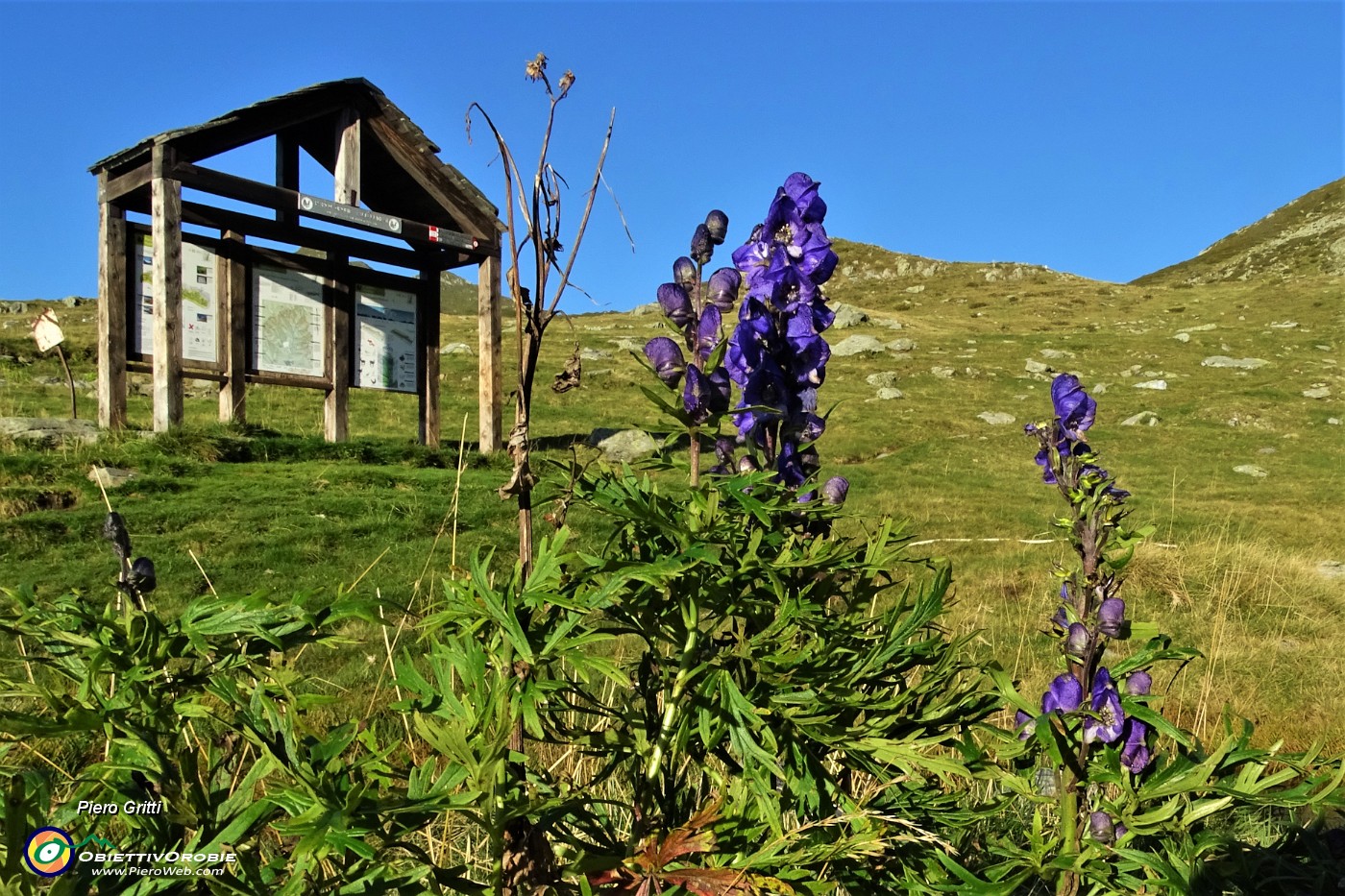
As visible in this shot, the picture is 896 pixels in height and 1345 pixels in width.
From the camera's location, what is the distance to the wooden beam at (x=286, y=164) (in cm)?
969

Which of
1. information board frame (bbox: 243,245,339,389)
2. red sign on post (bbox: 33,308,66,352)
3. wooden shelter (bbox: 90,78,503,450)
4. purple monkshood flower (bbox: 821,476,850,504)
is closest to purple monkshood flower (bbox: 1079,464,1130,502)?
purple monkshood flower (bbox: 821,476,850,504)

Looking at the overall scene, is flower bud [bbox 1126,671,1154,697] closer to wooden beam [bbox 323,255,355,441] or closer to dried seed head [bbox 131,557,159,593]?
dried seed head [bbox 131,557,159,593]

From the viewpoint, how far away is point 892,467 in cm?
1400

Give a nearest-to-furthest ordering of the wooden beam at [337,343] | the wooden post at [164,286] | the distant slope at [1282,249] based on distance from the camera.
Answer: the wooden post at [164,286] → the wooden beam at [337,343] → the distant slope at [1282,249]

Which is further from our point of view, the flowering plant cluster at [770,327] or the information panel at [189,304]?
the information panel at [189,304]

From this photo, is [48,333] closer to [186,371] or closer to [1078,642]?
[186,371]

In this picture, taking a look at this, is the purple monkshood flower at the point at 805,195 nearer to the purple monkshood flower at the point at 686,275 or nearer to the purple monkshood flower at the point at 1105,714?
the purple monkshood flower at the point at 686,275

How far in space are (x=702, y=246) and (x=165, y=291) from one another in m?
8.03

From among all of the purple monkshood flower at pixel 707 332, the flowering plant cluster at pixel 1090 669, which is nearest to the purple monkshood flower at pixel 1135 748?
the flowering plant cluster at pixel 1090 669

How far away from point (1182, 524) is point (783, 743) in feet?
32.5

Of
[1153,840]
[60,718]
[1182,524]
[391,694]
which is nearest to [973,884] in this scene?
[1153,840]

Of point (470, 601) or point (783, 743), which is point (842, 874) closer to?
point (783, 743)

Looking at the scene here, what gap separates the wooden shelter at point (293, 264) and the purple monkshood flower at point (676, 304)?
313 inches

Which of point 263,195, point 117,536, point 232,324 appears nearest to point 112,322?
point 232,324
